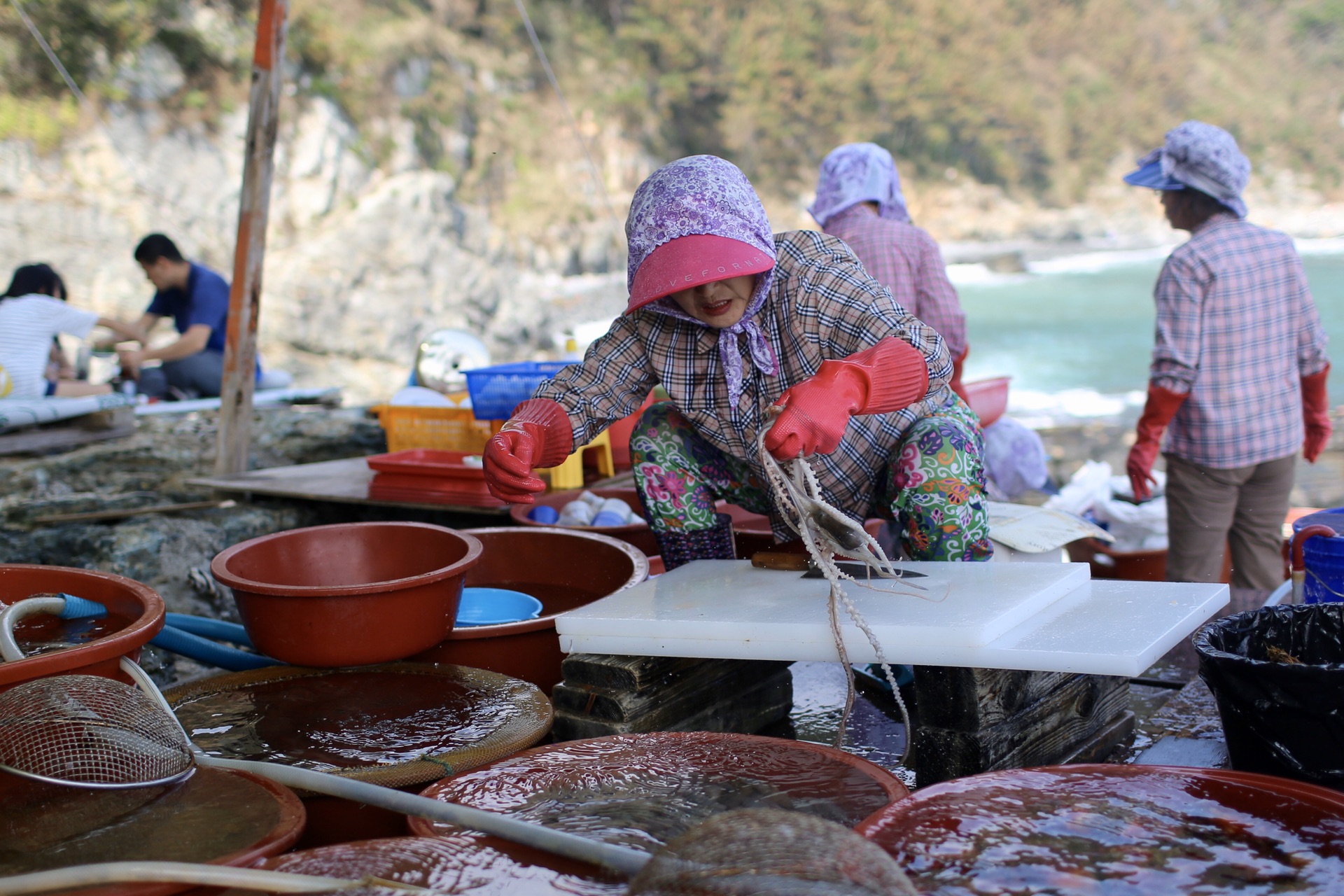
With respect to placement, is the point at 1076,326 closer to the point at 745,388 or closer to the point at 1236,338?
the point at 1236,338

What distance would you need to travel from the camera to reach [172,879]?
43.2 inches

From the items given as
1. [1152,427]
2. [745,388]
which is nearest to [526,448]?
[745,388]

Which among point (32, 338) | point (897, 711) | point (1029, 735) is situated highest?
point (32, 338)

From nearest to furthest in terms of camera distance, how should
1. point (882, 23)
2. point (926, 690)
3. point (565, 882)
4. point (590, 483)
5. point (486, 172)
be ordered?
point (565, 882)
point (926, 690)
point (590, 483)
point (486, 172)
point (882, 23)

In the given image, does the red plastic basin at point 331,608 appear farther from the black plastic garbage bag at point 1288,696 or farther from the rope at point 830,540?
the black plastic garbage bag at point 1288,696

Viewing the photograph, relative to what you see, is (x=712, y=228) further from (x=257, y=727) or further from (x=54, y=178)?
(x=54, y=178)

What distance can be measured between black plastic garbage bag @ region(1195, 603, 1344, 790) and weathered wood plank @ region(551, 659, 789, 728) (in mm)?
838

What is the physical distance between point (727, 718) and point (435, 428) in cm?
247

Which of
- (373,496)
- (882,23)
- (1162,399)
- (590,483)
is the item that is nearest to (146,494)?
(373,496)

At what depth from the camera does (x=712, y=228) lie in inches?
73.7

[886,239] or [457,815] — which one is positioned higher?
[886,239]

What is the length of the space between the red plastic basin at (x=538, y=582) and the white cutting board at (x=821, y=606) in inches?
11.6

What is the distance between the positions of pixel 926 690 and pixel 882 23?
153 feet

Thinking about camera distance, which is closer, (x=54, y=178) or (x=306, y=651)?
(x=306, y=651)
